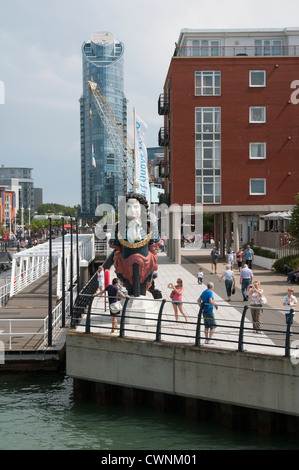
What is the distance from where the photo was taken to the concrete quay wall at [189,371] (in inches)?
587

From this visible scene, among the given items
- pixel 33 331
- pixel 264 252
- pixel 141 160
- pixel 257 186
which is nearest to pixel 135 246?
pixel 33 331

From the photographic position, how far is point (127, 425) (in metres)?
16.2

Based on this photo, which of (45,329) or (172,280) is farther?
(172,280)

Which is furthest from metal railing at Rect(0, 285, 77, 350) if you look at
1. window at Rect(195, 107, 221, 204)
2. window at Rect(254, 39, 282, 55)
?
window at Rect(254, 39, 282, 55)

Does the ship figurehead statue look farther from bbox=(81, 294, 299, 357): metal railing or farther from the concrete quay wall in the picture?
the concrete quay wall

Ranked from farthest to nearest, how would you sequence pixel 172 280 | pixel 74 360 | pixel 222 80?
pixel 222 80, pixel 172 280, pixel 74 360

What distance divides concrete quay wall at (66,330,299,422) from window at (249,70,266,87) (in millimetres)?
37101

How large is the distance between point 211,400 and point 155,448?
6.97 feet

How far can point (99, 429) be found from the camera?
52.3 ft

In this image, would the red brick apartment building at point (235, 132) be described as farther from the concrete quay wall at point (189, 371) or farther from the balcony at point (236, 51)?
the concrete quay wall at point (189, 371)

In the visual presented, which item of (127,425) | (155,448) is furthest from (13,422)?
(155,448)

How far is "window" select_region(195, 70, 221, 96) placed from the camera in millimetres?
49656

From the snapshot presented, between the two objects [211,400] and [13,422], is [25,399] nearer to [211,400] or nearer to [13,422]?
[13,422]

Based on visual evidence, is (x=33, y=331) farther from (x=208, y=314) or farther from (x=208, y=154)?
(x=208, y=154)
